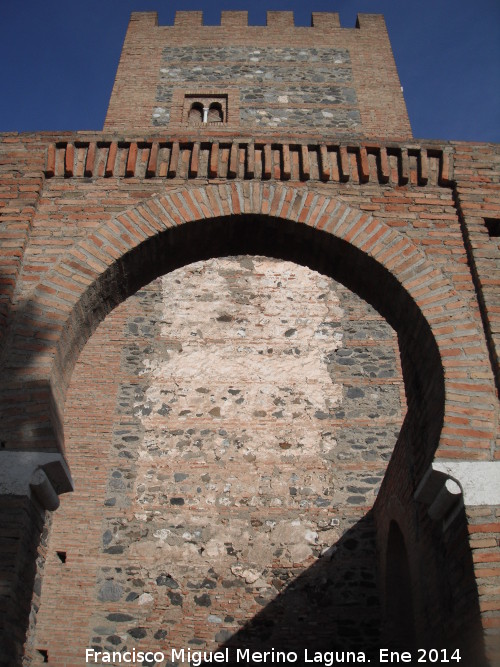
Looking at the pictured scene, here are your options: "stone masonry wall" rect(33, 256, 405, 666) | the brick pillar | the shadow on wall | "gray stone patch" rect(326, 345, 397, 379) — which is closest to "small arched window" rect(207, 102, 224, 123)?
"stone masonry wall" rect(33, 256, 405, 666)

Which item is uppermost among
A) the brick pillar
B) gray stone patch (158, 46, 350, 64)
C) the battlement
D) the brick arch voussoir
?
the battlement

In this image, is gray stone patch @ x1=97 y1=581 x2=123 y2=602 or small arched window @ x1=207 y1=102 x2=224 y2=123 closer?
gray stone patch @ x1=97 y1=581 x2=123 y2=602

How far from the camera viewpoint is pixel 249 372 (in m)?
9.20

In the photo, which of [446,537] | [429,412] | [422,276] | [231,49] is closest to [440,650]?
[446,537]

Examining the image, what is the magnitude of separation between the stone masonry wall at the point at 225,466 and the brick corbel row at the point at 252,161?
4.51m

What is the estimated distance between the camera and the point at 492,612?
3.17m

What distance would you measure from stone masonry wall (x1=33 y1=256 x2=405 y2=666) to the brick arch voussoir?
4.08 m

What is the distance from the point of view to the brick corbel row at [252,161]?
493 cm

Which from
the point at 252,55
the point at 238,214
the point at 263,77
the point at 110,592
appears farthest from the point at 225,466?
the point at 252,55

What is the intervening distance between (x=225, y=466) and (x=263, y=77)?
29.4 feet

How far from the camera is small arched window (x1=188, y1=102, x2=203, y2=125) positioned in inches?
506

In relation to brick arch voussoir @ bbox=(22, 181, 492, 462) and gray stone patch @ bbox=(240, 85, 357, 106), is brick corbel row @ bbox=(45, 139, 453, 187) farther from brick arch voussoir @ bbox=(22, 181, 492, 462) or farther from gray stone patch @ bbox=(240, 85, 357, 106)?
gray stone patch @ bbox=(240, 85, 357, 106)

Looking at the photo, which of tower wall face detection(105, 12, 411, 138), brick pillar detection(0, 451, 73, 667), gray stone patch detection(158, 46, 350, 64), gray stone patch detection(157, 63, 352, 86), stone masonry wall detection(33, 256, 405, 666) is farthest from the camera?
gray stone patch detection(158, 46, 350, 64)

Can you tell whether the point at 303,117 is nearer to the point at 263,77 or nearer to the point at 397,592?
the point at 263,77
